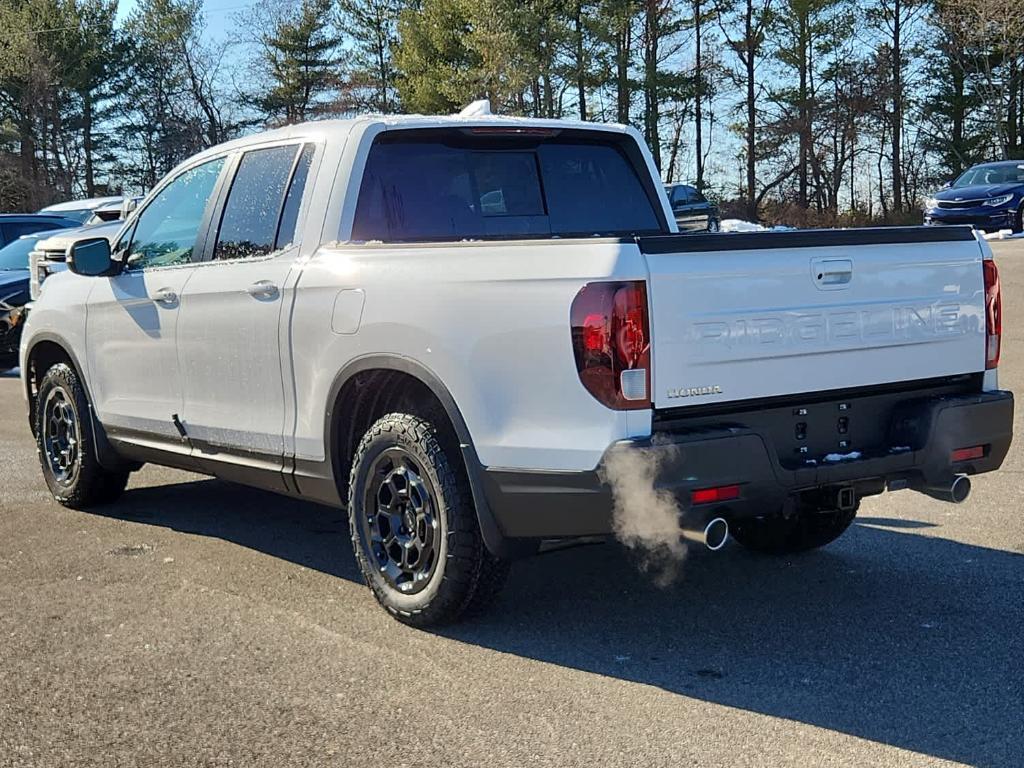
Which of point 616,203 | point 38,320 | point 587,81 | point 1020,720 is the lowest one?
point 1020,720

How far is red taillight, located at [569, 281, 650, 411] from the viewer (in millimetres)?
3965

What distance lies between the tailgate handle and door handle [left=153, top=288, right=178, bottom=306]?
10.1ft

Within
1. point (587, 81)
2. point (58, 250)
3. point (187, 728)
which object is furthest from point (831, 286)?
point (587, 81)

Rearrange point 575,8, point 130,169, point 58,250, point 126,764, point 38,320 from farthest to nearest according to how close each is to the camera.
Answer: point 130,169 < point 575,8 < point 58,250 < point 38,320 < point 126,764

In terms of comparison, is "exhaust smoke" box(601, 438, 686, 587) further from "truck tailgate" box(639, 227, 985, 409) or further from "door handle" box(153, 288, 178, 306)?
"door handle" box(153, 288, 178, 306)

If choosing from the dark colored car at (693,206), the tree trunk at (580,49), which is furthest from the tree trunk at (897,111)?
the dark colored car at (693,206)

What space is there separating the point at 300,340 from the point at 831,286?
2104mm

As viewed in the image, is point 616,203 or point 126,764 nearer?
point 126,764

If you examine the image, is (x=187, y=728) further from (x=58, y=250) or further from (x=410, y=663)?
(x=58, y=250)

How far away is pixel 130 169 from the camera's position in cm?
5859

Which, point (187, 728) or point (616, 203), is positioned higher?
point (616, 203)

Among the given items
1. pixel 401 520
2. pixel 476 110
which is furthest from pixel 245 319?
pixel 476 110

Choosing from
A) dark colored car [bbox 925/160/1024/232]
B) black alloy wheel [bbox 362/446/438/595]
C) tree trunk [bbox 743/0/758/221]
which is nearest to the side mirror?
black alloy wheel [bbox 362/446/438/595]

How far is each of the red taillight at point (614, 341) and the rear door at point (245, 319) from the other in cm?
167
